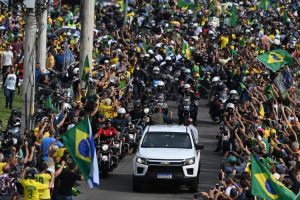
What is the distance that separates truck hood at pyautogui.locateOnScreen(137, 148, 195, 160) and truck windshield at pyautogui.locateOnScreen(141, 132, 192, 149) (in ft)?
0.66

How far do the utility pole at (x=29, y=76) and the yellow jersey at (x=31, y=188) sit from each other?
303 inches

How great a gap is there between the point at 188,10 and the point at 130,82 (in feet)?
81.2

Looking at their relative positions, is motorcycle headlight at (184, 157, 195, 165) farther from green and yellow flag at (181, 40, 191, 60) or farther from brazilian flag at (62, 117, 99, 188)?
green and yellow flag at (181, 40, 191, 60)

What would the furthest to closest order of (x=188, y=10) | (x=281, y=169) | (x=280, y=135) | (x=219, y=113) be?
1. (x=188, y=10)
2. (x=219, y=113)
3. (x=280, y=135)
4. (x=281, y=169)

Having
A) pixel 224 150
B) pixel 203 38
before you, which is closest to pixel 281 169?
pixel 224 150

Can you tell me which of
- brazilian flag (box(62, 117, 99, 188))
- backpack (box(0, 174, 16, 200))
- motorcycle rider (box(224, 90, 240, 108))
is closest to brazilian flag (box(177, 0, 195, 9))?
motorcycle rider (box(224, 90, 240, 108))

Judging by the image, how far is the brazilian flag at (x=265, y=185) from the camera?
860 inches

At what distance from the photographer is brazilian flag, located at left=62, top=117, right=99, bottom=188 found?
26283mm

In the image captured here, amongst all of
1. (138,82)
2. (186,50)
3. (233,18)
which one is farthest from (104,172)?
(233,18)

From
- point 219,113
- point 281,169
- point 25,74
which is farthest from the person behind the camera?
point 219,113

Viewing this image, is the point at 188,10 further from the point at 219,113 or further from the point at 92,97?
the point at 92,97

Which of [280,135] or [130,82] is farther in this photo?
[130,82]

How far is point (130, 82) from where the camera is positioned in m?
45.9

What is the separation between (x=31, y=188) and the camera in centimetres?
2578
